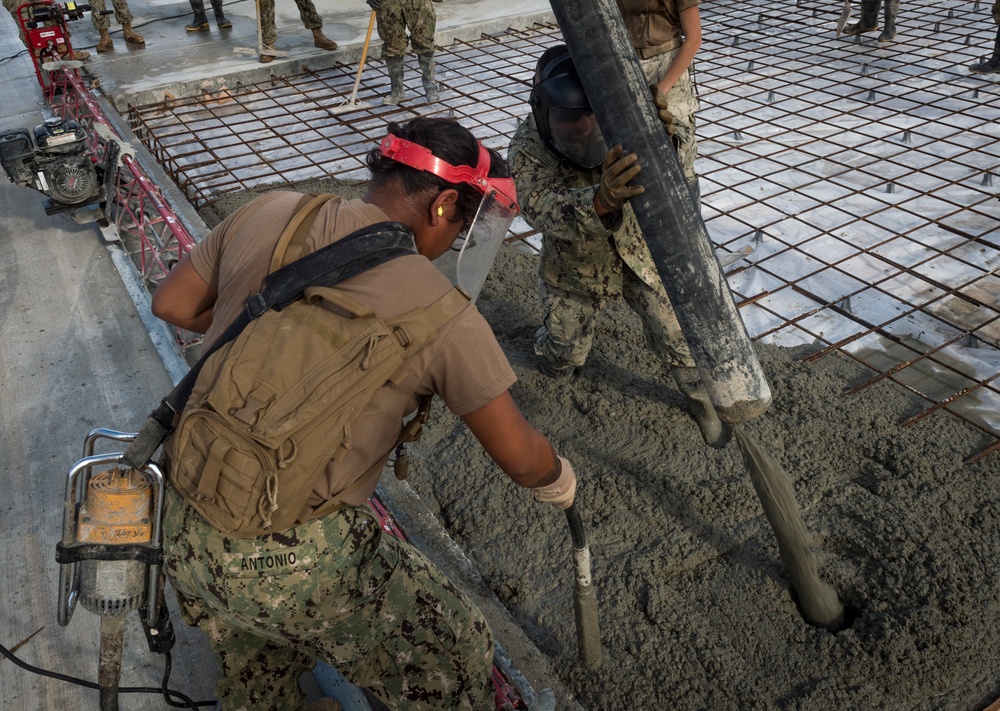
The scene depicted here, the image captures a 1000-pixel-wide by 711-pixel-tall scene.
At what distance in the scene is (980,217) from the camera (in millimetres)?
4695

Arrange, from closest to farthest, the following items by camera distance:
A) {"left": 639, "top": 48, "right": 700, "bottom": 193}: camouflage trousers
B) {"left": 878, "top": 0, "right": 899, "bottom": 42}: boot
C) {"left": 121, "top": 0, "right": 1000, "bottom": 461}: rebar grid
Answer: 1. {"left": 639, "top": 48, "right": 700, "bottom": 193}: camouflage trousers
2. {"left": 121, "top": 0, "right": 1000, "bottom": 461}: rebar grid
3. {"left": 878, "top": 0, "right": 899, "bottom": 42}: boot

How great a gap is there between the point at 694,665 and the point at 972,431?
62.4 inches

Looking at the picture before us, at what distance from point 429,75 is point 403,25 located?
419 millimetres

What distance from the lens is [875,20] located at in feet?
24.3

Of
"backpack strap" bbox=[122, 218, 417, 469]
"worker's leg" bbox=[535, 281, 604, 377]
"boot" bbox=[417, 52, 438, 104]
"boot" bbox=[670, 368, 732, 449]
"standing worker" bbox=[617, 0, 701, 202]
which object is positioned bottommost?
"boot" bbox=[670, 368, 732, 449]

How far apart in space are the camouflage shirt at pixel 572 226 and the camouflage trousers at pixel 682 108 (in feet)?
0.91

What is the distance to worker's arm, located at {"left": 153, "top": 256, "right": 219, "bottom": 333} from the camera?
72.8 inches

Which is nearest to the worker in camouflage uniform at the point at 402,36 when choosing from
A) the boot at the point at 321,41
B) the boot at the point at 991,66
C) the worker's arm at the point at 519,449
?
the boot at the point at 321,41

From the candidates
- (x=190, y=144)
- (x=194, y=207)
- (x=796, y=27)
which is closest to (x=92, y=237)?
(x=194, y=207)

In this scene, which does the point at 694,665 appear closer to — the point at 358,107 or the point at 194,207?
the point at 194,207

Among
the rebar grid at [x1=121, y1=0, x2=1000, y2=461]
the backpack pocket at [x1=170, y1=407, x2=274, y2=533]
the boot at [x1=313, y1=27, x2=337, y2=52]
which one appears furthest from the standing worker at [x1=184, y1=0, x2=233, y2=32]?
the backpack pocket at [x1=170, y1=407, x2=274, y2=533]

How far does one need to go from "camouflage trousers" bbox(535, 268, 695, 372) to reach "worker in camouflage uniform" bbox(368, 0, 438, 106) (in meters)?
3.74

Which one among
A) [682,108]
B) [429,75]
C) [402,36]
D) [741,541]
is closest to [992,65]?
[682,108]

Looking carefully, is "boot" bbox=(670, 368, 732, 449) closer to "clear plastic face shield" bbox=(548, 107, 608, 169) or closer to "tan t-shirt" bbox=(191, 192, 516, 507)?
"clear plastic face shield" bbox=(548, 107, 608, 169)
